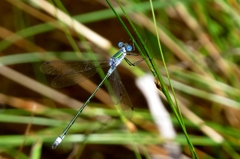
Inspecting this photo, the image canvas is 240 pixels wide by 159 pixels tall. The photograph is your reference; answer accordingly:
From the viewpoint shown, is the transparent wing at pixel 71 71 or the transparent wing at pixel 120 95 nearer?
the transparent wing at pixel 120 95

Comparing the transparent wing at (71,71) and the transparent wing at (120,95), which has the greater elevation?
the transparent wing at (71,71)

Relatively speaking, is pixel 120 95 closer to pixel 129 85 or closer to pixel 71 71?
pixel 71 71

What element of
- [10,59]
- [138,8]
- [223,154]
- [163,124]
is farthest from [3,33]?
[223,154]

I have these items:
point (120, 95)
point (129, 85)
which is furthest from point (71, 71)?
point (129, 85)

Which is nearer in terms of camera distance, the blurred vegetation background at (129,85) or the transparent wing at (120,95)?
the transparent wing at (120,95)
